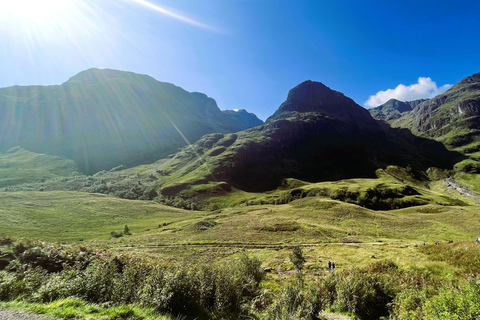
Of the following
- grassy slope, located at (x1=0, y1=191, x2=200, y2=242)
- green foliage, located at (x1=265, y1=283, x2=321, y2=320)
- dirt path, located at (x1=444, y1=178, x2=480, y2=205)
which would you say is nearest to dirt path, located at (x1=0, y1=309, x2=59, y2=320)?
green foliage, located at (x1=265, y1=283, x2=321, y2=320)

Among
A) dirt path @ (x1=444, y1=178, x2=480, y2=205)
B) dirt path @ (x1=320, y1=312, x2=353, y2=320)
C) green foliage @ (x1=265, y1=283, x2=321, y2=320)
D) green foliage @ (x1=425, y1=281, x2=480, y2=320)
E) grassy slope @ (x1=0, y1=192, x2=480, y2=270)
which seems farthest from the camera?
dirt path @ (x1=444, y1=178, x2=480, y2=205)

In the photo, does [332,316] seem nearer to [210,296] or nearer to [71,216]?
[210,296]

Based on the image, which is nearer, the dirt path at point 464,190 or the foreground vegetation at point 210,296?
the foreground vegetation at point 210,296

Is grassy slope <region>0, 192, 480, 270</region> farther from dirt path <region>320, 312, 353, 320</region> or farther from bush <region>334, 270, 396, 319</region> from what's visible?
dirt path <region>320, 312, 353, 320</region>

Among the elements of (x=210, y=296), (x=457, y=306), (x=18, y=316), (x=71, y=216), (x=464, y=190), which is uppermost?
(x=18, y=316)

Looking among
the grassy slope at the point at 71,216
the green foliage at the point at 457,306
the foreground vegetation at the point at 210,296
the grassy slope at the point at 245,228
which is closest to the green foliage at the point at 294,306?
the foreground vegetation at the point at 210,296

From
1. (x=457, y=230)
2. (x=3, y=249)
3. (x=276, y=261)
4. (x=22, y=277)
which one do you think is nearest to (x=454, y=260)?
(x=276, y=261)

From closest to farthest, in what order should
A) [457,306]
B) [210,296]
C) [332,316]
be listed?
1. [457,306]
2. [332,316]
3. [210,296]

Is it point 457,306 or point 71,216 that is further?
point 71,216

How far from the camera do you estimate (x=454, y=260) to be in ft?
57.3

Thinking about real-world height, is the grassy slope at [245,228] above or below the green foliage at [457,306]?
below

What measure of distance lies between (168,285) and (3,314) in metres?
6.74

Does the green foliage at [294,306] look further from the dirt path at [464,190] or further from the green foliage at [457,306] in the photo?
the dirt path at [464,190]

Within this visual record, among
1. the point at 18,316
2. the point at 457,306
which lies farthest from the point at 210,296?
the point at 457,306
